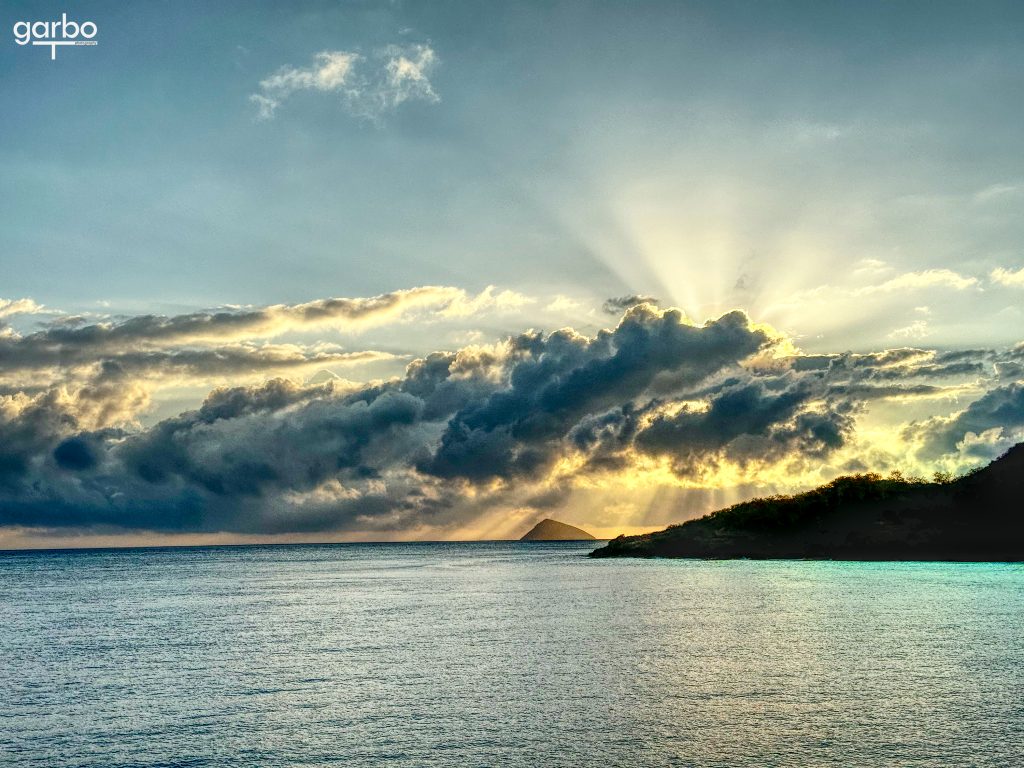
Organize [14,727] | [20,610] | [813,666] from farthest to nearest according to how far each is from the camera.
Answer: [20,610], [813,666], [14,727]

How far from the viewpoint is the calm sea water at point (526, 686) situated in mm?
32562

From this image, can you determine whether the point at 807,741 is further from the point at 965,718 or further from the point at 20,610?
the point at 20,610

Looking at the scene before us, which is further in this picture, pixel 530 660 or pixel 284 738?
pixel 530 660

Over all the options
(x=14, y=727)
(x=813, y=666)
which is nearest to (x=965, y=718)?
(x=813, y=666)

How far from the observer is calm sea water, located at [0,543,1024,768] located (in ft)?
107

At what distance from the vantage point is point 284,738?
3481cm

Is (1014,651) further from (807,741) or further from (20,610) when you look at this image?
(20,610)

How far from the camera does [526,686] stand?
44.5m

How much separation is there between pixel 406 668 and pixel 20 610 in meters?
78.3

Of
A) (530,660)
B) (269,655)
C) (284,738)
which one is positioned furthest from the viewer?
(269,655)

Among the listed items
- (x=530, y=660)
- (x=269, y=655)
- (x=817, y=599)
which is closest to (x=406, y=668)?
(x=530, y=660)

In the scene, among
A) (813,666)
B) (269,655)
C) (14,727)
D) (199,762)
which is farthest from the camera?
(269,655)

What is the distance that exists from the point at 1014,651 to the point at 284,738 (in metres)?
45.4

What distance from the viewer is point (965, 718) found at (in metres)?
36.3
